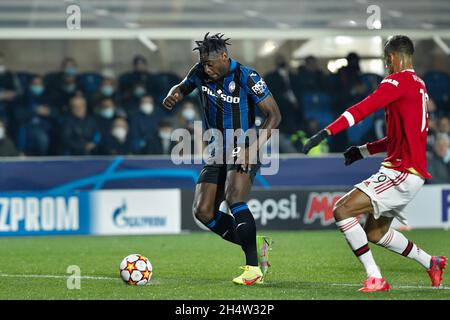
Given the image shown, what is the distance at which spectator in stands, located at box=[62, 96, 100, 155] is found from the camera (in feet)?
54.6

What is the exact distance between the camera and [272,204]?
618 inches

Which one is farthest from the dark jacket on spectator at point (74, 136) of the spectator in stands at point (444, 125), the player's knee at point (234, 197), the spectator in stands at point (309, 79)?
the player's knee at point (234, 197)

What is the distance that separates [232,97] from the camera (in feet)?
29.4

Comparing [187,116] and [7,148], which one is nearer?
[7,148]

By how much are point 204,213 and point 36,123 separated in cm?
832

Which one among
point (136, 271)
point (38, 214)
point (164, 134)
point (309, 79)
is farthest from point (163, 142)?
point (136, 271)

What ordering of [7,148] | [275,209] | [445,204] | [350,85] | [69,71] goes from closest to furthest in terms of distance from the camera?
1. [275,209]
2. [445,204]
3. [7,148]
4. [69,71]
5. [350,85]

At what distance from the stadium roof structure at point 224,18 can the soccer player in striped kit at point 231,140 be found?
975 cm

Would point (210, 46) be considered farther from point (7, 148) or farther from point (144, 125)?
point (144, 125)

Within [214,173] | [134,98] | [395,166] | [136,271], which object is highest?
[134,98]

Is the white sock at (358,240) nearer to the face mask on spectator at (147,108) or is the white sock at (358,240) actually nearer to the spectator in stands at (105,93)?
the face mask on spectator at (147,108)

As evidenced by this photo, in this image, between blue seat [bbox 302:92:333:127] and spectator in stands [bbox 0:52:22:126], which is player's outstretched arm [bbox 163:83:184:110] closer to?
spectator in stands [bbox 0:52:22:126]
